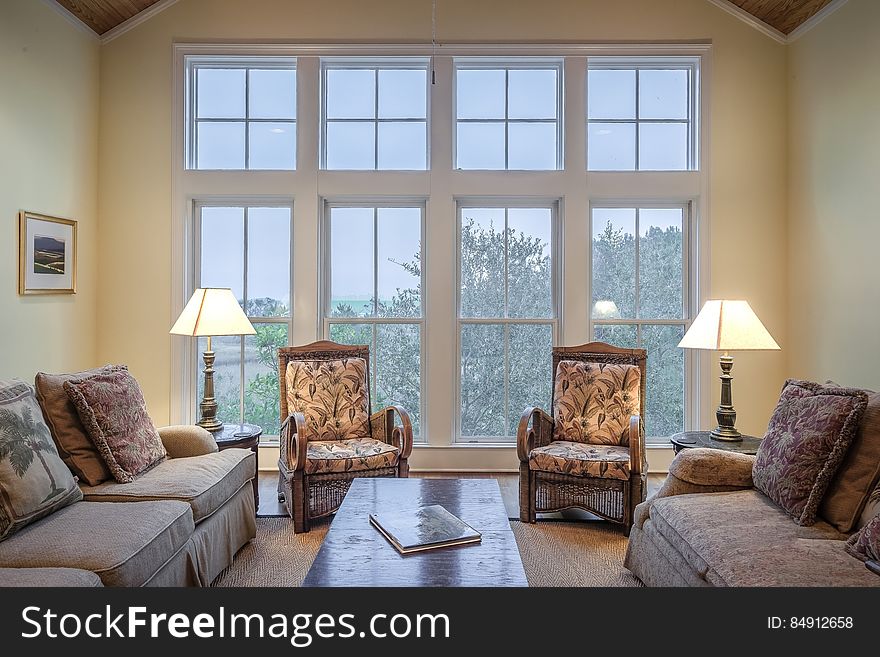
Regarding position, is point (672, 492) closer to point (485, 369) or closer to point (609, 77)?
point (485, 369)

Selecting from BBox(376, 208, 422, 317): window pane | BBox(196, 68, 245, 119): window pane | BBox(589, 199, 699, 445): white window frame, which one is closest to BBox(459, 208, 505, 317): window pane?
BBox(376, 208, 422, 317): window pane

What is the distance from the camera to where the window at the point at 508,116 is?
4566 mm

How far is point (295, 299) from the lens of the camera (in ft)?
14.8

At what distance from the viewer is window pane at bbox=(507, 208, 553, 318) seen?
4609 mm

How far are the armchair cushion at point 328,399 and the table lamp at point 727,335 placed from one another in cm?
203

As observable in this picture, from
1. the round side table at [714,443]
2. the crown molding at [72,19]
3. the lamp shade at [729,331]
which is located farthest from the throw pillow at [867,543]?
the crown molding at [72,19]

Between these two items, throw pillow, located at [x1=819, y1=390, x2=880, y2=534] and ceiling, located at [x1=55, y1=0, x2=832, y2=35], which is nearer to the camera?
throw pillow, located at [x1=819, y1=390, x2=880, y2=534]

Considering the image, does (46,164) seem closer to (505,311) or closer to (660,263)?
(505,311)

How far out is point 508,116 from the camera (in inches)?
180

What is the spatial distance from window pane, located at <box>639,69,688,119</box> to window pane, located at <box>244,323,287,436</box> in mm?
3301

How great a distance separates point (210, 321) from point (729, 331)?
9.75ft

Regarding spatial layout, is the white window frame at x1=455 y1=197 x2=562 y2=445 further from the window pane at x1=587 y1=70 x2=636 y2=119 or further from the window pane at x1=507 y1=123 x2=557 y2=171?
the window pane at x1=587 y1=70 x2=636 y2=119

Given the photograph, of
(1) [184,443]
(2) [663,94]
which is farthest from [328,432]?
(2) [663,94]
